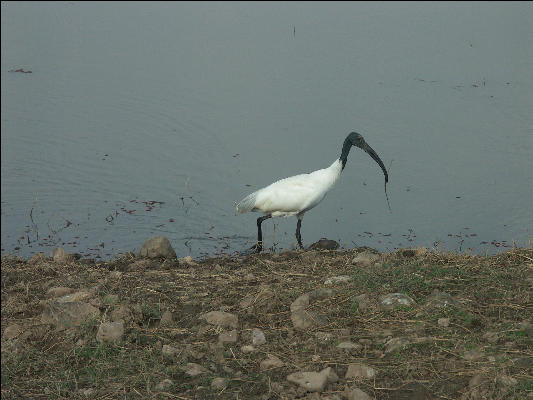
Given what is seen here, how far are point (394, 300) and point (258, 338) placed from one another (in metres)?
0.94

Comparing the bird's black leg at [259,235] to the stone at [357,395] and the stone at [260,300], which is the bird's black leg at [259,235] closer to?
the stone at [260,300]

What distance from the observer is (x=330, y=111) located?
12.7 meters

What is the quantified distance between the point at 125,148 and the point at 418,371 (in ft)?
25.9

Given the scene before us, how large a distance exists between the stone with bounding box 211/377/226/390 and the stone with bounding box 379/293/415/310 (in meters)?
1.23

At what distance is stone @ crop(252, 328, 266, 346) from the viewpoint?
15.2ft

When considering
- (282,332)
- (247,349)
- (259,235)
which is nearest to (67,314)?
(247,349)

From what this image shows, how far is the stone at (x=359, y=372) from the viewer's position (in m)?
4.22

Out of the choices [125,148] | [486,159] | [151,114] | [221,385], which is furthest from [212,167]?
[221,385]

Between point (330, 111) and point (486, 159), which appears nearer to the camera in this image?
point (486, 159)

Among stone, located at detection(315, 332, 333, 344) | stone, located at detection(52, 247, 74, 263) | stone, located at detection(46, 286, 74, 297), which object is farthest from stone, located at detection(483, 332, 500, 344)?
stone, located at detection(52, 247, 74, 263)

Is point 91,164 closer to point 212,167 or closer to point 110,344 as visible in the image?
point 212,167

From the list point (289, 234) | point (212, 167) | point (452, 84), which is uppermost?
point (452, 84)

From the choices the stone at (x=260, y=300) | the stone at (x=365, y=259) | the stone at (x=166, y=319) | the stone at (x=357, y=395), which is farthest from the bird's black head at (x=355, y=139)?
the stone at (x=357, y=395)

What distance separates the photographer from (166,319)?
4965mm
